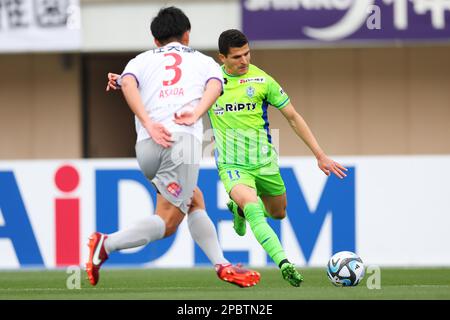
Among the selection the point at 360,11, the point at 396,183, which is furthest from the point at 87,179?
the point at 360,11

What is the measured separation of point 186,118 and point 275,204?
2671mm

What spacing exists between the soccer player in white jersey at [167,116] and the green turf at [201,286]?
0.47m

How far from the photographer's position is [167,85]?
8461mm

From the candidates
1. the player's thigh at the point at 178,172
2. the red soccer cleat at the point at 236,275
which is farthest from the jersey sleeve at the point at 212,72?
the red soccer cleat at the point at 236,275

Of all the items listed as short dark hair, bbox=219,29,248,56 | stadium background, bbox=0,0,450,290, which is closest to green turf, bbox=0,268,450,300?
short dark hair, bbox=219,29,248,56

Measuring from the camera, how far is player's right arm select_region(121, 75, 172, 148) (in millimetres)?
8234

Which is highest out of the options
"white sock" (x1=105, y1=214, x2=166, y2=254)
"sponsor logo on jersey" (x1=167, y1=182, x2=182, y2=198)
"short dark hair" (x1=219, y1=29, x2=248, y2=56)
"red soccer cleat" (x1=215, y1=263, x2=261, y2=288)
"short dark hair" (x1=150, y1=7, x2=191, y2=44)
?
"short dark hair" (x1=150, y1=7, x2=191, y2=44)

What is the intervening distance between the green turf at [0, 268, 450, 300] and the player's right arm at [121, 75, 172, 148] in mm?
1107


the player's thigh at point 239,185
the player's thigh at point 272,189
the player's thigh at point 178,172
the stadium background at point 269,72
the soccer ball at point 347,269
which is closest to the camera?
the player's thigh at point 178,172

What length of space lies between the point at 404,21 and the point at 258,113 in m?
6.51

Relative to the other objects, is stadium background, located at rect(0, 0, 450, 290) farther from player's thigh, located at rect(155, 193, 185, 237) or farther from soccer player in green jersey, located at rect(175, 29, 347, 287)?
player's thigh, located at rect(155, 193, 185, 237)

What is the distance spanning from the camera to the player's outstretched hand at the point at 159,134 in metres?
8.23

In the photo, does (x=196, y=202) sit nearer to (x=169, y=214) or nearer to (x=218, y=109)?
(x=169, y=214)
